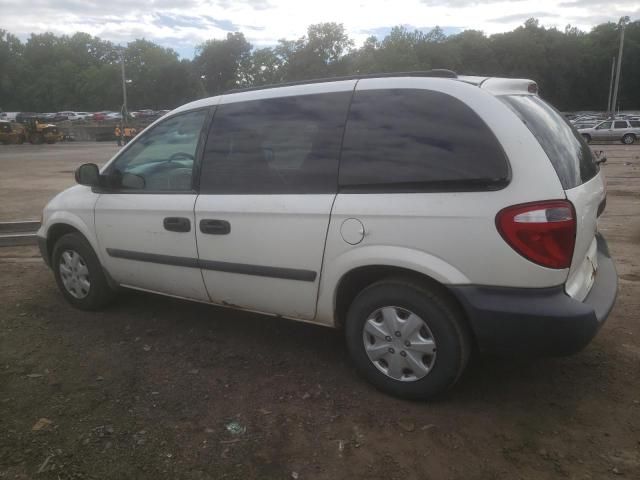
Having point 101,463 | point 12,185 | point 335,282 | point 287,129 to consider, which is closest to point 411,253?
point 335,282

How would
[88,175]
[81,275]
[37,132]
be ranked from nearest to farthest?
[88,175], [81,275], [37,132]

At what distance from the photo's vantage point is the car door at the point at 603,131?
3170cm

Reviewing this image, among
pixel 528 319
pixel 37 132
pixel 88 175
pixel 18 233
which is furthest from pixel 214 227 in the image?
pixel 37 132

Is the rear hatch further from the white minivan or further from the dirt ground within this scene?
the dirt ground

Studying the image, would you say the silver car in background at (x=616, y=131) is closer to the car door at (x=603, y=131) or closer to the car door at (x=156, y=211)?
the car door at (x=603, y=131)

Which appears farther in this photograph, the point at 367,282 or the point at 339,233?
the point at 367,282

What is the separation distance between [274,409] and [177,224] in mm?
1443

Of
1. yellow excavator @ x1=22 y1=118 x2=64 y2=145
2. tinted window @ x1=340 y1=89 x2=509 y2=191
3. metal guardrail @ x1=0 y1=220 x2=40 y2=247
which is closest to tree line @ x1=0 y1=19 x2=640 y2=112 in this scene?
yellow excavator @ x1=22 y1=118 x2=64 y2=145

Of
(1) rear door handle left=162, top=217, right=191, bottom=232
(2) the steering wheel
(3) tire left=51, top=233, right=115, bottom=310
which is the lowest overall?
(3) tire left=51, top=233, right=115, bottom=310

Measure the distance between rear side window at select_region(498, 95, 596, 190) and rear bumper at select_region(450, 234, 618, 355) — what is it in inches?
22.5

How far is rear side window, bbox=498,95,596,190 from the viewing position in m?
2.75

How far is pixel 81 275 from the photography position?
455cm

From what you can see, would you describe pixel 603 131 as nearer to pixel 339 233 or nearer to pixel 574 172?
pixel 574 172

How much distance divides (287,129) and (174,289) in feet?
4.87
